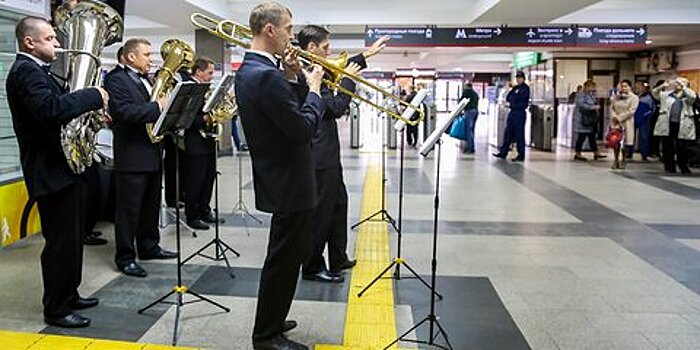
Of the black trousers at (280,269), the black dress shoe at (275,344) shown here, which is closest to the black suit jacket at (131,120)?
the black trousers at (280,269)

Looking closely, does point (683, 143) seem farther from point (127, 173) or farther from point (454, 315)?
point (127, 173)

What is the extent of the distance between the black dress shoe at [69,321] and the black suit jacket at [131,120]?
4.22 feet

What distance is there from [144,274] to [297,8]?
26.2 ft

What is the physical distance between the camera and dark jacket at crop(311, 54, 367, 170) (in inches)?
158

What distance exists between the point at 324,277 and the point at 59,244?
70.8 inches

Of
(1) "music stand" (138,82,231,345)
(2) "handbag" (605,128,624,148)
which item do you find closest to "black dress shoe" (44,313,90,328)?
(1) "music stand" (138,82,231,345)

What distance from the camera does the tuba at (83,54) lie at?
3.54m

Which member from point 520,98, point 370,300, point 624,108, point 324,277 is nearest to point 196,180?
point 324,277

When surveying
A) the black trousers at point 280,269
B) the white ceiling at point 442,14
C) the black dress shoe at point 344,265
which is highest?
the white ceiling at point 442,14

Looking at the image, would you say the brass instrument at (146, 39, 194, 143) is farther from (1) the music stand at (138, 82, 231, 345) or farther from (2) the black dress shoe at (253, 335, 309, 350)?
(2) the black dress shoe at (253, 335, 309, 350)

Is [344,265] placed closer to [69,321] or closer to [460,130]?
[69,321]

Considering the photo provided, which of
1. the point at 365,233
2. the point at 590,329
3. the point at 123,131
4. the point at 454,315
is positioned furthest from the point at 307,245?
the point at 365,233

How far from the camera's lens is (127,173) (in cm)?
449

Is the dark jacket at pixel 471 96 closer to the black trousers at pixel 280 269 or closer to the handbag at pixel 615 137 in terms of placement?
the handbag at pixel 615 137
